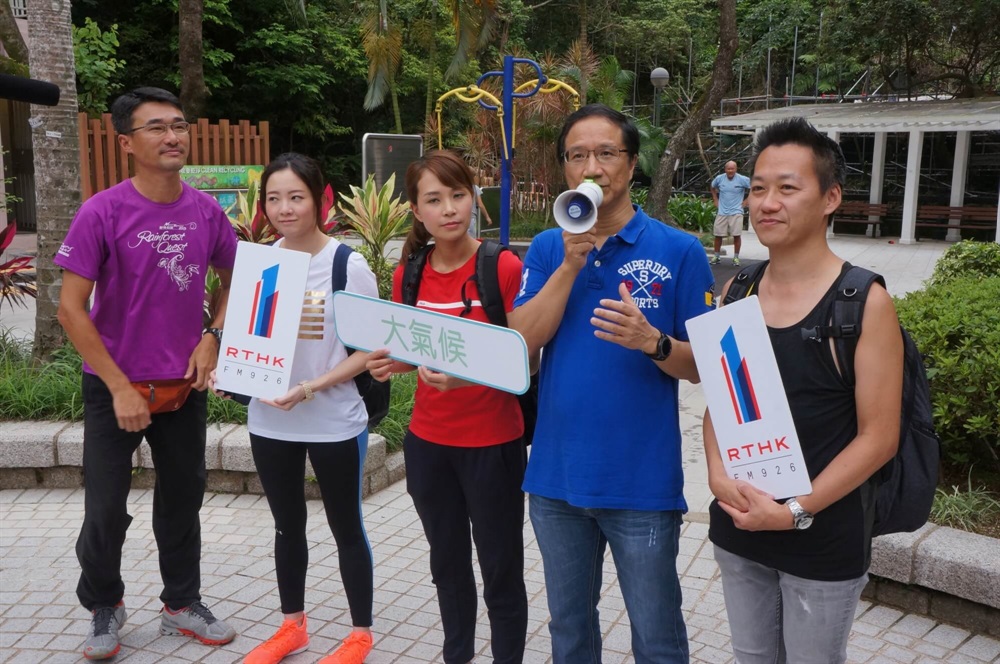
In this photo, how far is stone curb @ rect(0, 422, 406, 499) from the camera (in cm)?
505

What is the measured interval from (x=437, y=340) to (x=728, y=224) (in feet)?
45.3

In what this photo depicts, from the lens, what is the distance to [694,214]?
71.8 feet

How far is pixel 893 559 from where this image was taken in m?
3.61

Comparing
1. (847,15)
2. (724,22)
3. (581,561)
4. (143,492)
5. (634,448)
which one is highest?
(847,15)

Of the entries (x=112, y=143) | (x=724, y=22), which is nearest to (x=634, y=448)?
(x=112, y=143)

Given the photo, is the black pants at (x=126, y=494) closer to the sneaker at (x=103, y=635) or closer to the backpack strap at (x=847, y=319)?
the sneaker at (x=103, y=635)

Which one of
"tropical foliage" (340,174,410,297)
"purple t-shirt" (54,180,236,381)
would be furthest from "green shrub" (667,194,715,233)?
"purple t-shirt" (54,180,236,381)

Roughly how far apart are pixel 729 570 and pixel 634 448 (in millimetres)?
381

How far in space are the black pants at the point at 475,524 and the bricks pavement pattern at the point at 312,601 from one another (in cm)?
53

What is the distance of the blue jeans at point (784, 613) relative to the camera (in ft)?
6.82

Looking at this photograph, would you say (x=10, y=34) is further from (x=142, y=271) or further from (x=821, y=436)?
(x=821, y=436)

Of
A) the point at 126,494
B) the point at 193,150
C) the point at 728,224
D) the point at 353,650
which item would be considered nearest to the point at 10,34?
the point at 193,150

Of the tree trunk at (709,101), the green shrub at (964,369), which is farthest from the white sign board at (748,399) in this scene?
the tree trunk at (709,101)

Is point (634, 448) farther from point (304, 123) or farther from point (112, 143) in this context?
point (304, 123)
